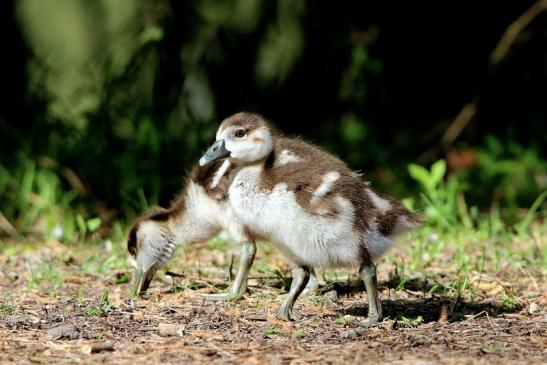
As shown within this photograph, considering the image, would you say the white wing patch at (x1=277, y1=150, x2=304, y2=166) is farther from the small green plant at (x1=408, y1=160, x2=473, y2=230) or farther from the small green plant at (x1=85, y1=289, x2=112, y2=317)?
the small green plant at (x1=408, y1=160, x2=473, y2=230)

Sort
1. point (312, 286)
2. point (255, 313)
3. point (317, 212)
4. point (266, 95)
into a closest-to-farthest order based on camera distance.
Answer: point (317, 212) → point (255, 313) → point (312, 286) → point (266, 95)

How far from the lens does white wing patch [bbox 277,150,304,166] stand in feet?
17.3

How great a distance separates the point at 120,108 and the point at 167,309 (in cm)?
377

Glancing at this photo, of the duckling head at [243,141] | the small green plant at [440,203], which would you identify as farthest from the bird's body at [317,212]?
the small green plant at [440,203]

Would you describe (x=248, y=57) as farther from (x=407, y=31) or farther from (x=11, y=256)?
(x=11, y=256)

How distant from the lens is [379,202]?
16.8ft

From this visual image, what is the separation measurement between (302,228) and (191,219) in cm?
160

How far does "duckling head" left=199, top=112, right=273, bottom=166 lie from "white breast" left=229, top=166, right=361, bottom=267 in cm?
26

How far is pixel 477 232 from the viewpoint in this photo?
737 cm

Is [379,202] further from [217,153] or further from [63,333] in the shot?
[63,333]

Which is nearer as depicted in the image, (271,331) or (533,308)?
(271,331)

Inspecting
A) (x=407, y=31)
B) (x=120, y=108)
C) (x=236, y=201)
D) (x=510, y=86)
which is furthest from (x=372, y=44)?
(x=236, y=201)

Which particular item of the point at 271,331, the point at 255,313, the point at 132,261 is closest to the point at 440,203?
the point at 132,261

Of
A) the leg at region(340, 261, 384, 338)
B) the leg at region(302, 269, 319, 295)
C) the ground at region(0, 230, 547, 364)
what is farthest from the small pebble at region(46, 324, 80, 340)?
the leg at region(302, 269, 319, 295)
